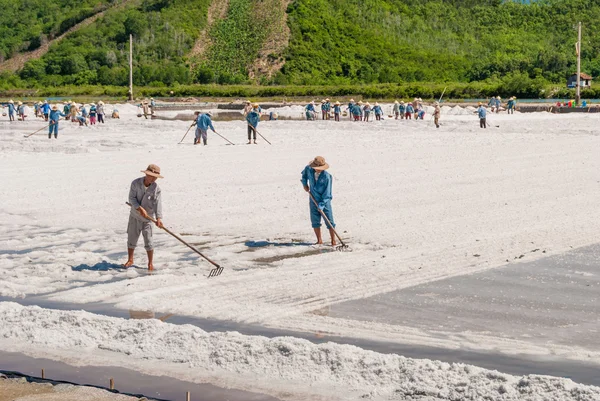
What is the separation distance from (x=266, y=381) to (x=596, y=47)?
369 feet

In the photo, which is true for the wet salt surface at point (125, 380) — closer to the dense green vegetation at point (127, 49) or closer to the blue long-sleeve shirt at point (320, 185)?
the blue long-sleeve shirt at point (320, 185)

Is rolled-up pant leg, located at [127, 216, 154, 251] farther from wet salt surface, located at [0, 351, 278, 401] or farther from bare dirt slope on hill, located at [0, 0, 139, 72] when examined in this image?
bare dirt slope on hill, located at [0, 0, 139, 72]

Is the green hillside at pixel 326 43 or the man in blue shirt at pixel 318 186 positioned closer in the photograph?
the man in blue shirt at pixel 318 186

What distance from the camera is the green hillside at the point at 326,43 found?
344 feet

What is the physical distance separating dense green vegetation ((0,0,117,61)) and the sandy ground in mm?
99811

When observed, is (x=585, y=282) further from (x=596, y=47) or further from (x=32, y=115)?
(x=596, y=47)

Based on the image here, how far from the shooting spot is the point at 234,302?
10797mm

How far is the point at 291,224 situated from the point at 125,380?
8.33 meters

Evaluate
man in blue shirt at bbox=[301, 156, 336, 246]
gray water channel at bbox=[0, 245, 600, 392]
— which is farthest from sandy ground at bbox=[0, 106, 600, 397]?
Result: man in blue shirt at bbox=[301, 156, 336, 246]

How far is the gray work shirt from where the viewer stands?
12.4 meters

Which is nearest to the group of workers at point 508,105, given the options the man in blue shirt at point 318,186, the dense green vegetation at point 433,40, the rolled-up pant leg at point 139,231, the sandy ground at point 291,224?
the sandy ground at point 291,224

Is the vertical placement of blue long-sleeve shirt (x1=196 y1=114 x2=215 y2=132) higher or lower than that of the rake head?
higher

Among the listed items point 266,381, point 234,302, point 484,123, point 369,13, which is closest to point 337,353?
point 266,381

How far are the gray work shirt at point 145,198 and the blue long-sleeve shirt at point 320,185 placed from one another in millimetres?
2431
